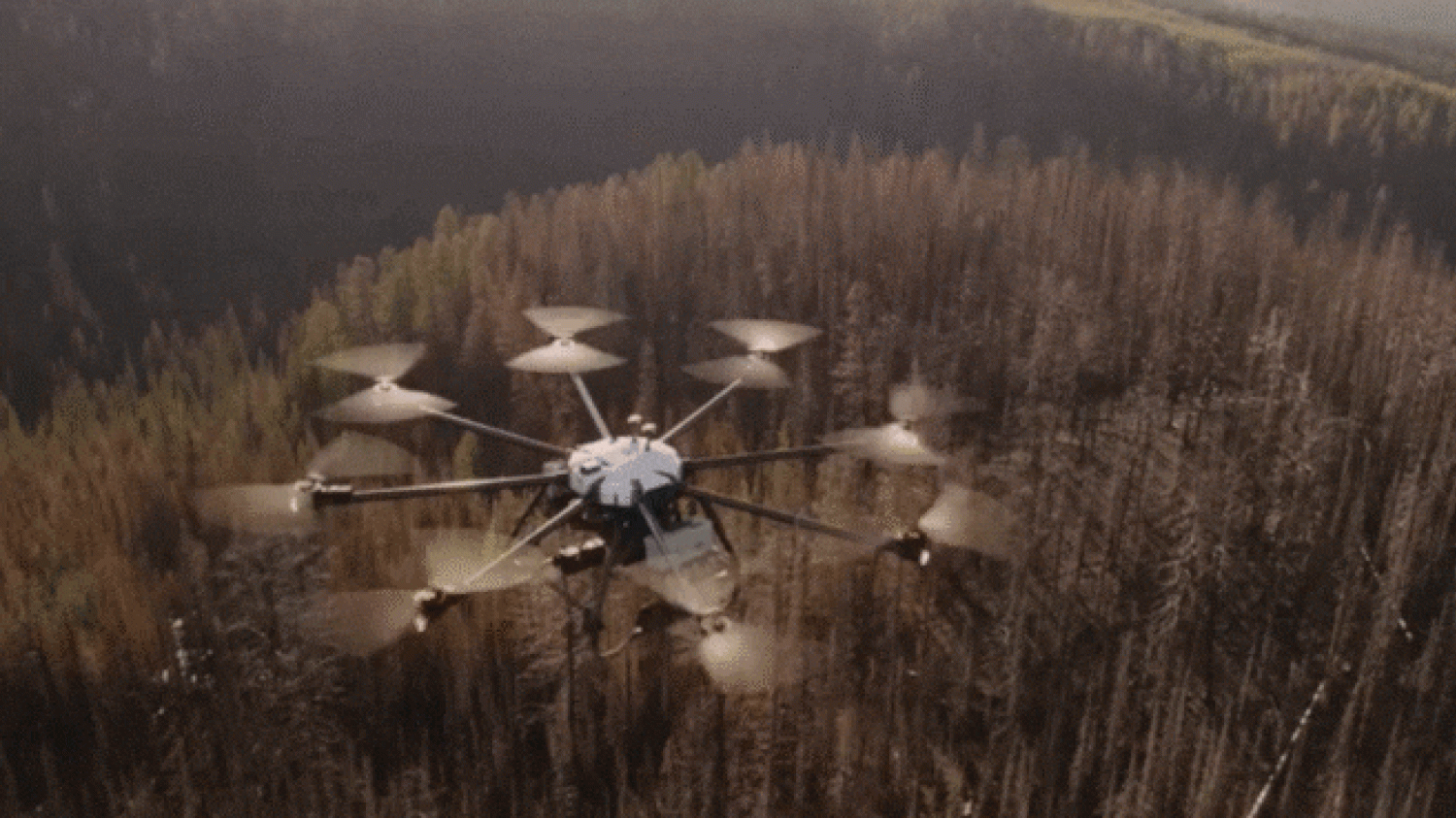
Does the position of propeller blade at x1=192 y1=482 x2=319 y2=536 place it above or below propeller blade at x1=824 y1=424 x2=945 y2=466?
below

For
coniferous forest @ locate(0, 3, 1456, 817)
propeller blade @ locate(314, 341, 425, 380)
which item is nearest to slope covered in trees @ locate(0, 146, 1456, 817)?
coniferous forest @ locate(0, 3, 1456, 817)

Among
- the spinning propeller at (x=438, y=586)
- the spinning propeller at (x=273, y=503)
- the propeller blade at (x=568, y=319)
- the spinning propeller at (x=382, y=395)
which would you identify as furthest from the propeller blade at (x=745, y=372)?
the spinning propeller at (x=273, y=503)

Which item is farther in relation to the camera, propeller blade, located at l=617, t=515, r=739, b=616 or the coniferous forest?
the coniferous forest

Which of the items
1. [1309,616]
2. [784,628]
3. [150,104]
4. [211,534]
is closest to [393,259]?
[211,534]

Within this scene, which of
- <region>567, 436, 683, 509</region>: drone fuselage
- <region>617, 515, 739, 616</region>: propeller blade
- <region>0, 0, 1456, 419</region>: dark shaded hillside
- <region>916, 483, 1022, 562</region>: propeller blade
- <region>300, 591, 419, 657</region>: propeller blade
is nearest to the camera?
<region>300, 591, 419, 657</region>: propeller blade

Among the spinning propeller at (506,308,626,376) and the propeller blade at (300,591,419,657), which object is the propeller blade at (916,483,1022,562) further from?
the propeller blade at (300,591,419,657)

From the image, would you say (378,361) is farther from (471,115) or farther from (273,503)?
(471,115)

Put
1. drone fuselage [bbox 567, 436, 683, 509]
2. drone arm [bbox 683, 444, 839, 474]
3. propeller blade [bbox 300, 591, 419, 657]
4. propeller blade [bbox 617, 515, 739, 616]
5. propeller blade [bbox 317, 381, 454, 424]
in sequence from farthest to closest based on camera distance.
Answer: propeller blade [bbox 317, 381, 454, 424] < drone arm [bbox 683, 444, 839, 474] < drone fuselage [bbox 567, 436, 683, 509] < propeller blade [bbox 617, 515, 739, 616] < propeller blade [bbox 300, 591, 419, 657]
